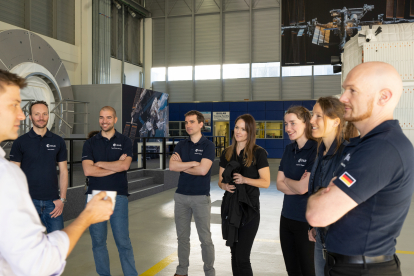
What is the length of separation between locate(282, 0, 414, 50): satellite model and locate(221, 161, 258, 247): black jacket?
1056 centimetres

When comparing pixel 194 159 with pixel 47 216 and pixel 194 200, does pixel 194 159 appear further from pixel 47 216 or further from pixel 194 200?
pixel 47 216

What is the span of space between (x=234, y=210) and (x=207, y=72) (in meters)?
18.8

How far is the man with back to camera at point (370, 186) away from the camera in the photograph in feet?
4.40

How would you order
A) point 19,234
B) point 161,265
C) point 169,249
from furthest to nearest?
point 169,249 < point 161,265 < point 19,234

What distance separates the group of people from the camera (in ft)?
3.95

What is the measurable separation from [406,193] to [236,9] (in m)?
20.9

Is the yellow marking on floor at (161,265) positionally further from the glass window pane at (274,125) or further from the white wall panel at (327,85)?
the white wall panel at (327,85)

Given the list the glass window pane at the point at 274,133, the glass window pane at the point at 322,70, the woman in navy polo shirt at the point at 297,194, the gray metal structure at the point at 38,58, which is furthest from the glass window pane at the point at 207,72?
the woman in navy polo shirt at the point at 297,194

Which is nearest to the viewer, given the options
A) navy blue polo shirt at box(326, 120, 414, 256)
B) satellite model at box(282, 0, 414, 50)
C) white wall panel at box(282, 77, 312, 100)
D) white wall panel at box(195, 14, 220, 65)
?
navy blue polo shirt at box(326, 120, 414, 256)

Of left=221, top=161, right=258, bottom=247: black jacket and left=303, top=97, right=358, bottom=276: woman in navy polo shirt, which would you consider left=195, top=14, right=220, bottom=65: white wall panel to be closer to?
left=221, top=161, right=258, bottom=247: black jacket

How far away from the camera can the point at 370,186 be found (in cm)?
133

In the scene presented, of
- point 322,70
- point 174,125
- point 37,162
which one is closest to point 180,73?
point 174,125

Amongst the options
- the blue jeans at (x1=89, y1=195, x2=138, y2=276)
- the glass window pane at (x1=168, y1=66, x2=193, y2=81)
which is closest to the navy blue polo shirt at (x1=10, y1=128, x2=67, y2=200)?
the blue jeans at (x1=89, y1=195, x2=138, y2=276)

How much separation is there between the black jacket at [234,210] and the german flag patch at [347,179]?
1622mm
